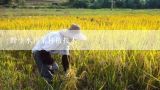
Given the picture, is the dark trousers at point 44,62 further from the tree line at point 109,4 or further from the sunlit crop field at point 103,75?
the tree line at point 109,4

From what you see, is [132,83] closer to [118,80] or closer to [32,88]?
[118,80]

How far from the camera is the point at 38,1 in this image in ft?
102

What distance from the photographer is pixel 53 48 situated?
217 inches

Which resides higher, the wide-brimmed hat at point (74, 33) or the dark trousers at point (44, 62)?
the wide-brimmed hat at point (74, 33)

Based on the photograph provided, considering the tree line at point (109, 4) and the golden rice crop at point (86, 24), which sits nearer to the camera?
the golden rice crop at point (86, 24)

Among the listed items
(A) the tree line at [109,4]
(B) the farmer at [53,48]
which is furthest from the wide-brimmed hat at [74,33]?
(A) the tree line at [109,4]

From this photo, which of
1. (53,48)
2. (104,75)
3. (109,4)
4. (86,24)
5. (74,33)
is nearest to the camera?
(74,33)

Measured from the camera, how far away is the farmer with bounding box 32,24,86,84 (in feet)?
17.6

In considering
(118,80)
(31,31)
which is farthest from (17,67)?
(31,31)

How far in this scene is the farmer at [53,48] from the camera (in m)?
5.38

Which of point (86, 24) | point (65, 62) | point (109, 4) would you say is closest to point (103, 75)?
point (65, 62)

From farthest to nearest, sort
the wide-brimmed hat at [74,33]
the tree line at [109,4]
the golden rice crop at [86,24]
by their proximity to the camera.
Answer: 1. the tree line at [109,4]
2. the golden rice crop at [86,24]
3. the wide-brimmed hat at [74,33]

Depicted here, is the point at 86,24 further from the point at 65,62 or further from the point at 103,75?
the point at 65,62

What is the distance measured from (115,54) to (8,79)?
1518 millimetres
